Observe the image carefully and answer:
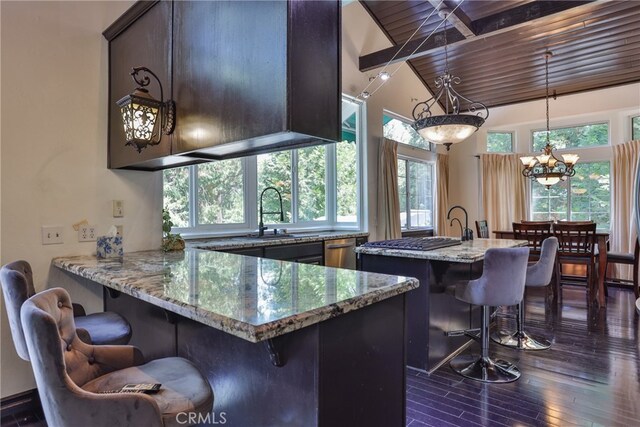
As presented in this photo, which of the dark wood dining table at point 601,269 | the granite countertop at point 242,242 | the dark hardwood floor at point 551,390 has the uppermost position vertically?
the granite countertop at point 242,242

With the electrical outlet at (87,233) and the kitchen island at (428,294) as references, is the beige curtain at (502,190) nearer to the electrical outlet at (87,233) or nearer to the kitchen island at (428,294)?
the kitchen island at (428,294)

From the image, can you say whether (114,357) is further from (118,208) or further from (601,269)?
(601,269)

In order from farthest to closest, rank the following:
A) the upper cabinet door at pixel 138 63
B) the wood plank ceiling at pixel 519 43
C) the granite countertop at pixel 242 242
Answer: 1. the wood plank ceiling at pixel 519 43
2. the granite countertop at pixel 242 242
3. the upper cabinet door at pixel 138 63

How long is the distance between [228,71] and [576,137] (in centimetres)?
708

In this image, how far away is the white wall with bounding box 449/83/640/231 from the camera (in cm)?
597

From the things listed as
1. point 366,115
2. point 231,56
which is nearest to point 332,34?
point 231,56

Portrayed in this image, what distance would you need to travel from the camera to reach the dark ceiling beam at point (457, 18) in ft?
12.4

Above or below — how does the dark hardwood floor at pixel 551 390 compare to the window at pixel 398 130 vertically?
below

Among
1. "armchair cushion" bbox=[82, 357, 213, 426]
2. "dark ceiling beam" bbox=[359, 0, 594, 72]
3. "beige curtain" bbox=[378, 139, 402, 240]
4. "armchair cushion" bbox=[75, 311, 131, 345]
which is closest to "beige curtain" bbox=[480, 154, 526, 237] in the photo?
"beige curtain" bbox=[378, 139, 402, 240]

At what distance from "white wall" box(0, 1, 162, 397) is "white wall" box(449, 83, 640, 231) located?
562 cm

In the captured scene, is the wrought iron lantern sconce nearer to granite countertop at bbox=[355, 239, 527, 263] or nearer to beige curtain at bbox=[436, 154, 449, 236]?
granite countertop at bbox=[355, 239, 527, 263]

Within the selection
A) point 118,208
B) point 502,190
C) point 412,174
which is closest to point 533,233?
point 412,174

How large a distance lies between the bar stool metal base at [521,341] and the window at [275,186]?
2.35 m

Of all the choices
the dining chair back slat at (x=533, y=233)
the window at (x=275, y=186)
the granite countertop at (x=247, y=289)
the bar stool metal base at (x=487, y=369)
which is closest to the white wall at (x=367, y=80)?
the window at (x=275, y=186)
